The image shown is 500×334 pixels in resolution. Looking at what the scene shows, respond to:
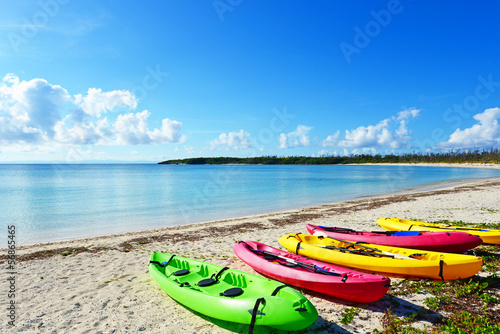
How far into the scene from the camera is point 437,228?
9570mm

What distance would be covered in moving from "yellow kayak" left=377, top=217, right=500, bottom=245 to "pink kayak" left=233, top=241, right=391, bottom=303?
5456mm

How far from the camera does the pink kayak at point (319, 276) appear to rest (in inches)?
199

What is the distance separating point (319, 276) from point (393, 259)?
6.95 feet

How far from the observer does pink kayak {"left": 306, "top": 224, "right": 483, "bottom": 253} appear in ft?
25.1

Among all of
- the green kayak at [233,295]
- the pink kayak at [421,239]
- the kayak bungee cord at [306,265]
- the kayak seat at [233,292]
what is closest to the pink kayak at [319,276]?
the kayak bungee cord at [306,265]

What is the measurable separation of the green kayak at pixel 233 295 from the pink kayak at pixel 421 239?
14.7 feet

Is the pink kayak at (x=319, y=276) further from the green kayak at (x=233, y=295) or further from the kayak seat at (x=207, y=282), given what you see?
the kayak seat at (x=207, y=282)

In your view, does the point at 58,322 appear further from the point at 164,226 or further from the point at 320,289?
the point at 164,226

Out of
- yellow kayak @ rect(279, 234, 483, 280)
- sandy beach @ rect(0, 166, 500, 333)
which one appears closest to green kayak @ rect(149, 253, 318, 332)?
sandy beach @ rect(0, 166, 500, 333)

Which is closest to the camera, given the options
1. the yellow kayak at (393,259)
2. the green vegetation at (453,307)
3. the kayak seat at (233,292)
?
the green vegetation at (453,307)

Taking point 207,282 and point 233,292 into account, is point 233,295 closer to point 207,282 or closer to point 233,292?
point 233,292

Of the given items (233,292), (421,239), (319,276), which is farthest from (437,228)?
(233,292)

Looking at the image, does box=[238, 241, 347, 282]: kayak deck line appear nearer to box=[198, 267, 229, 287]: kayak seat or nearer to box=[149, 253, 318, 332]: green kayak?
box=[149, 253, 318, 332]: green kayak

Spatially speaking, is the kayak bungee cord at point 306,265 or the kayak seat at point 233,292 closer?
the kayak seat at point 233,292
